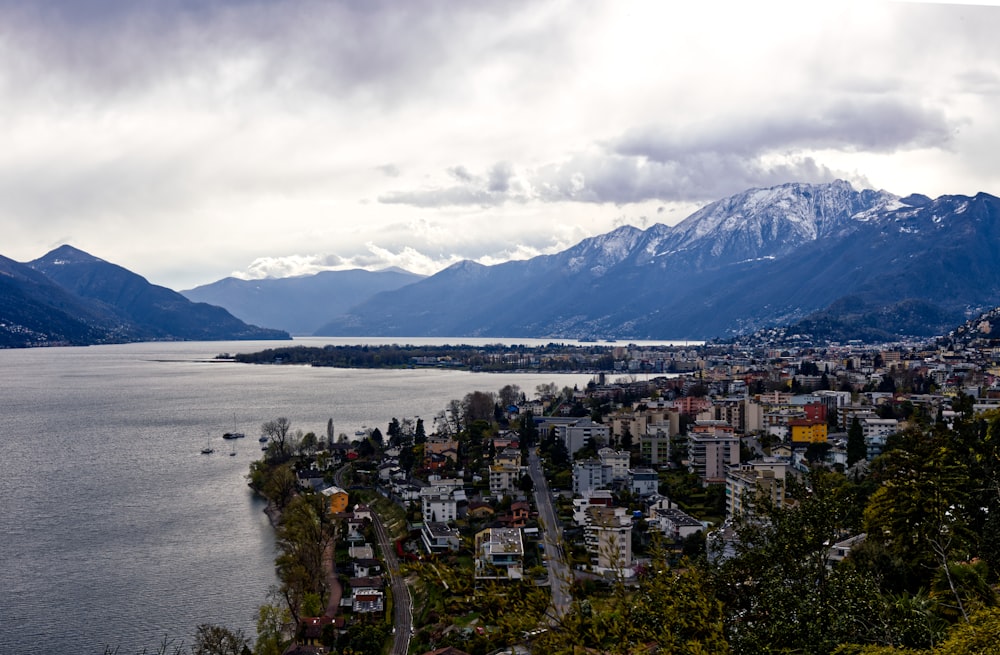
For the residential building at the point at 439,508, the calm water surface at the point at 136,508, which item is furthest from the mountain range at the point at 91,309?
the residential building at the point at 439,508

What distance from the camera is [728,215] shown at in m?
90.4

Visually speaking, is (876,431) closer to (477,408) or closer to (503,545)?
(503,545)

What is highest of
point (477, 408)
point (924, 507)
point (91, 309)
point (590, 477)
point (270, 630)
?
point (91, 309)

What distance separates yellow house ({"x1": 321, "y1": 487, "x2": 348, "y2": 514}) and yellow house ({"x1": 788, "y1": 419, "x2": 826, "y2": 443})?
22.9ft

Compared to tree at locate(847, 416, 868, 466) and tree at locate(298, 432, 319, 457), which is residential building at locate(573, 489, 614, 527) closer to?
tree at locate(847, 416, 868, 466)

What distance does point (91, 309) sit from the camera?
65.6m

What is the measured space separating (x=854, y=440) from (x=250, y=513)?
7354 millimetres

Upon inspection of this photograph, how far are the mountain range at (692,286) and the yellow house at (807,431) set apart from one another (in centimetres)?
3167

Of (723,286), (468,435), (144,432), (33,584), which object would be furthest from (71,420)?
(723,286)

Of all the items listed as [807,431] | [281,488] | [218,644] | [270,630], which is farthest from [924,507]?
[807,431]

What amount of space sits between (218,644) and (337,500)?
16.0ft

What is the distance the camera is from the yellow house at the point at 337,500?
10.2 metres

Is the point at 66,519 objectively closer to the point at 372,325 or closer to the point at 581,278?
the point at 581,278

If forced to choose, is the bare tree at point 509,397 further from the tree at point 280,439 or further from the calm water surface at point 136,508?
the tree at point 280,439
